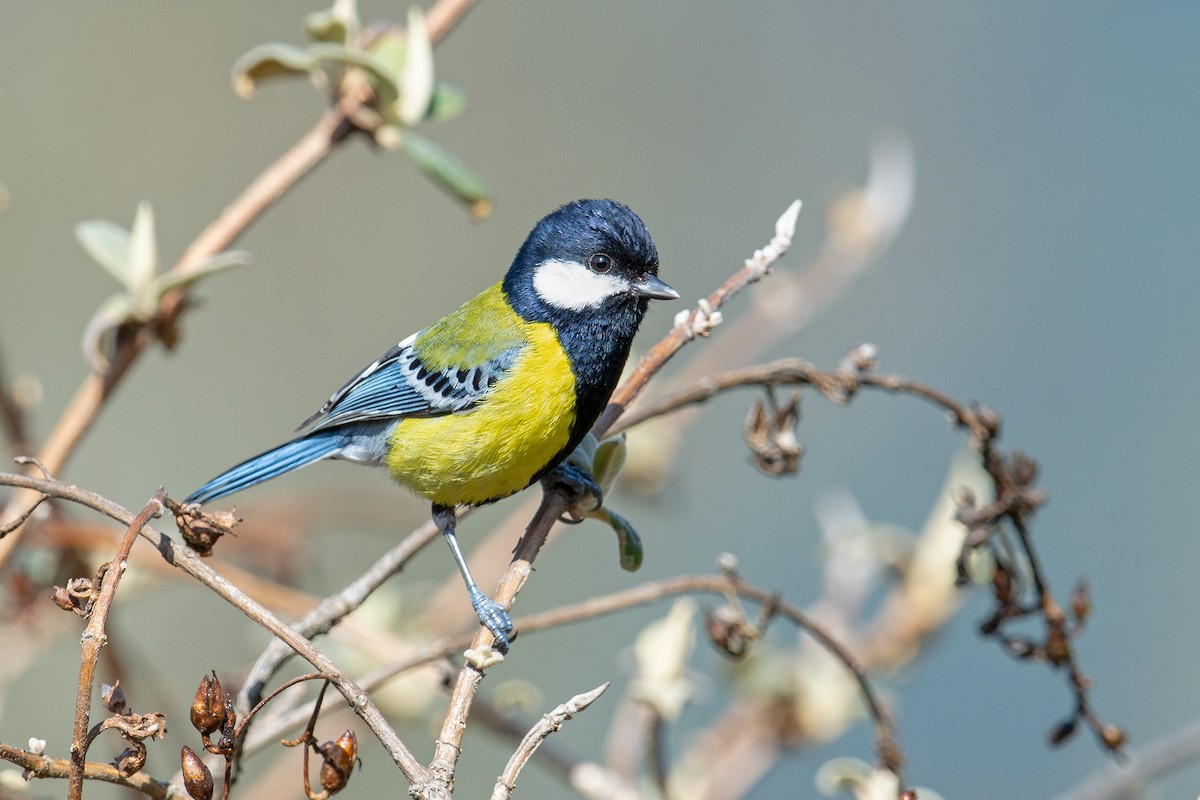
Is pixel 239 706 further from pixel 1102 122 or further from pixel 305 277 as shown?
pixel 1102 122

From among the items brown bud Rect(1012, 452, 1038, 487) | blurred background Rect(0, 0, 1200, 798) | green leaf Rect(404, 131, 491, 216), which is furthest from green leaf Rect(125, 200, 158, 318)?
blurred background Rect(0, 0, 1200, 798)

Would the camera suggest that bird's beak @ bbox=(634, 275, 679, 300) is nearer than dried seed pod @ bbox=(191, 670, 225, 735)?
No

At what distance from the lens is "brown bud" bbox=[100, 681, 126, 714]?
1081 mm

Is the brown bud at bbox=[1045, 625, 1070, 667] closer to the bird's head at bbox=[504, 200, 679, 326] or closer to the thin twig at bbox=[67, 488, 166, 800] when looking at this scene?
the bird's head at bbox=[504, 200, 679, 326]

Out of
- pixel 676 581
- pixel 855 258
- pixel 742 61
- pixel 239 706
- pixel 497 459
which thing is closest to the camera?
pixel 239 706

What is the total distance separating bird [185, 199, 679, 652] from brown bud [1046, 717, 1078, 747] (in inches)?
36.2

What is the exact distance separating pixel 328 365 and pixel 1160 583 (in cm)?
350

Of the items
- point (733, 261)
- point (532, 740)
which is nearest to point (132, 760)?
point (532, 740)

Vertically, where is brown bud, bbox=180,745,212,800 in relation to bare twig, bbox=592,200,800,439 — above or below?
below

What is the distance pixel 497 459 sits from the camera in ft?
7.44

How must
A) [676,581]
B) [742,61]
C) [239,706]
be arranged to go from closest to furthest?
1. [239,706]
2. [676,581]
3. [742,61]

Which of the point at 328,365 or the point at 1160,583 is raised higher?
the point at 328,365

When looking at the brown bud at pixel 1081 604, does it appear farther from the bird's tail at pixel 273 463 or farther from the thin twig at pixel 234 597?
the bird's tail at pixel 273 463

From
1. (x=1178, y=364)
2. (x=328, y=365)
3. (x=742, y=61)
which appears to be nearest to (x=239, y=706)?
(x=328, y=365)
